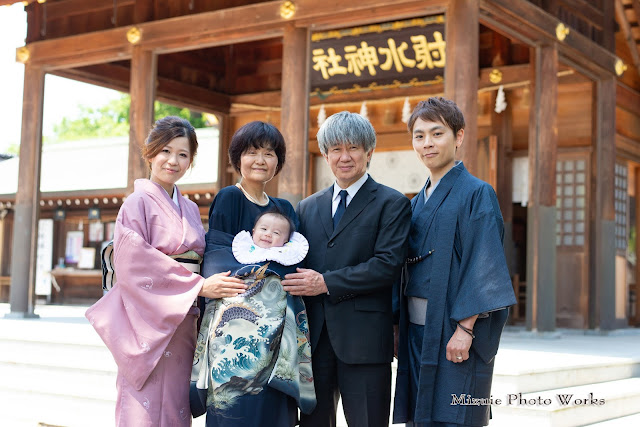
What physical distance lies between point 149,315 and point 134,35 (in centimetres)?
611

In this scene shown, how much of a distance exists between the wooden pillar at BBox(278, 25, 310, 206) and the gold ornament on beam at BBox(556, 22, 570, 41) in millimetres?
2748

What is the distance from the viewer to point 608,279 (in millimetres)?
9070

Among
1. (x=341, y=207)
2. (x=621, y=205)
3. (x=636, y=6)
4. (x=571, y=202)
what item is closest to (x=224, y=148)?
(x=571, y=202)

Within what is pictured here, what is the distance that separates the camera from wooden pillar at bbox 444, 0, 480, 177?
650cm

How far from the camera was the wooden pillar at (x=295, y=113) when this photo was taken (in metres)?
7.40

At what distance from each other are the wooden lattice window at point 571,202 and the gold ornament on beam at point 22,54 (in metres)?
7.08

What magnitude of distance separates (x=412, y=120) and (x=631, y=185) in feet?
29.8

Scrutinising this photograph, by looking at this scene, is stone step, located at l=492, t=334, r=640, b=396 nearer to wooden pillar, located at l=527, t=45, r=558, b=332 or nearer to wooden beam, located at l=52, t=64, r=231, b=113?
wooden pillar, located at l=527, t=45, r=558, b=332

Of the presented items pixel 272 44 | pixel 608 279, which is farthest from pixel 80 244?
pixel 608 279

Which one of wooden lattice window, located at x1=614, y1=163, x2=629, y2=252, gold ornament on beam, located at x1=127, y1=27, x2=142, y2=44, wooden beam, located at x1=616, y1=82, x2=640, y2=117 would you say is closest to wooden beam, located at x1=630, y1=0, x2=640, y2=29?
wooden beam, located at x1=616, y1=82, x2=640, y2=117

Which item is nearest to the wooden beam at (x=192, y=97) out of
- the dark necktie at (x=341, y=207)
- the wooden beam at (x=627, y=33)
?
the wooden beam at (x=627, y=33)

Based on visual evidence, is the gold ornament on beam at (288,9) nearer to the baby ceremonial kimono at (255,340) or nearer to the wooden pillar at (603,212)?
the wooden pillar at (603,212)

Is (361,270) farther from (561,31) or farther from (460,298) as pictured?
(561,31)

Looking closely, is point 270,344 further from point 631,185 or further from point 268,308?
point 631,185
